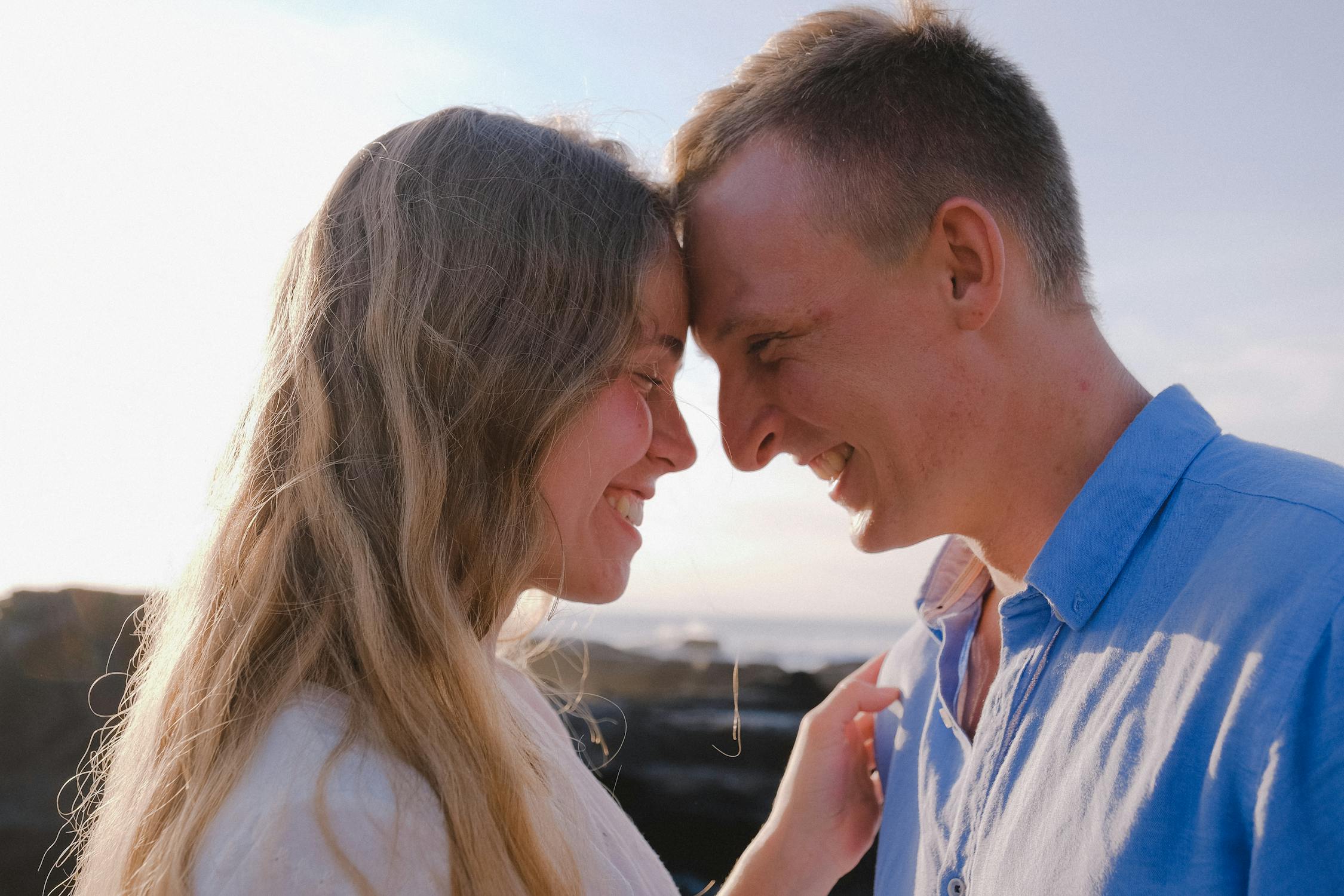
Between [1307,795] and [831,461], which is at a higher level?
[831,461]

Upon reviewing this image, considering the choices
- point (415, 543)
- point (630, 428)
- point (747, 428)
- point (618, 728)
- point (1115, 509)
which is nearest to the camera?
point (415, 543)

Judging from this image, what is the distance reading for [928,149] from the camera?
89.3 inches

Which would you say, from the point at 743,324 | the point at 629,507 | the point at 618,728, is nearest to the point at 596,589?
the point at 629,507

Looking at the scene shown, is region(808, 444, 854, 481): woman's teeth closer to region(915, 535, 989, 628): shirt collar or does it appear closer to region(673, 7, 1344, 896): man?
region(673, 7, 1344, 896): man

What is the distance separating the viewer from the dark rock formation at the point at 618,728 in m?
4.25

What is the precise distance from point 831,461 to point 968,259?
0.65m

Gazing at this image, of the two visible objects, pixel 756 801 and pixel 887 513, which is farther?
pixel 756 801

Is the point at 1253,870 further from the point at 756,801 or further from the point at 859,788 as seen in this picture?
the point at 756,801

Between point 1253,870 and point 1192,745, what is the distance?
190 mm

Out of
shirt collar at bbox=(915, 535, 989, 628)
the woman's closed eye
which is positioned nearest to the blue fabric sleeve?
shirt collar at bbox=(915, 535, 989, 628)

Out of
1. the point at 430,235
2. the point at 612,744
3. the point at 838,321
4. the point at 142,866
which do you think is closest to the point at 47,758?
the point at 612,744

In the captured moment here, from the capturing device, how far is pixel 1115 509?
1.88 metres

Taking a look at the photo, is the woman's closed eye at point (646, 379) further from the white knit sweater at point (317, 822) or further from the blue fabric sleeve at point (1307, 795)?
the blue fabric sleeve at point (1307, 795)

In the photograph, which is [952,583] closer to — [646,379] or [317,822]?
[646,379]
